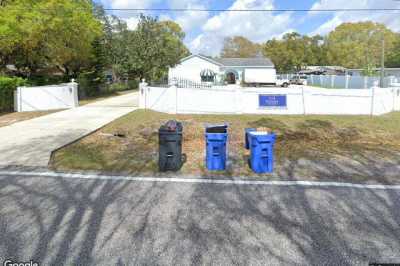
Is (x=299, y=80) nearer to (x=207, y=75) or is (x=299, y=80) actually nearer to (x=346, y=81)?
(x=346, y=81)

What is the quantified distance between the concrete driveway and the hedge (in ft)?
10.9

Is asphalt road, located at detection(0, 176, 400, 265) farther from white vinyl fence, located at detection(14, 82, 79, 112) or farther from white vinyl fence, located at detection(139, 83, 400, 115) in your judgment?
white vinyl fence, located at detection(14, 82, 79, 112)

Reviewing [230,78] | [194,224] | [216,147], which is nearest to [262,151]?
[216,147]

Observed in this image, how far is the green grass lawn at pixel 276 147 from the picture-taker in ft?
21.0

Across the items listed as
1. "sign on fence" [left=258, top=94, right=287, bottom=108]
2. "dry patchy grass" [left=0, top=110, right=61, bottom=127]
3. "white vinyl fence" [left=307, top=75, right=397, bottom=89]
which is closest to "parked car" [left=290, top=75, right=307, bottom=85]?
"white vinyl fence" [left=307, top=75, right=397, bottom=89]

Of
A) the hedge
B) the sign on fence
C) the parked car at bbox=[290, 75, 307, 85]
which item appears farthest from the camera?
the parked car at bbox=[290, 75, 307, 85]

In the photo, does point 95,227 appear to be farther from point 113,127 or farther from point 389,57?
point 389,57

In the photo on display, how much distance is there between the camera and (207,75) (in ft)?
144

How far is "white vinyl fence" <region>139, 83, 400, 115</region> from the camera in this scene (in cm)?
1420

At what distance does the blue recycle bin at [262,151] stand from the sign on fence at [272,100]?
353 inches

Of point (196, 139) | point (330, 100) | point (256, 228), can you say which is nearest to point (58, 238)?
point (256, 228)

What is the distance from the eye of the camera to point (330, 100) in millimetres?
14305

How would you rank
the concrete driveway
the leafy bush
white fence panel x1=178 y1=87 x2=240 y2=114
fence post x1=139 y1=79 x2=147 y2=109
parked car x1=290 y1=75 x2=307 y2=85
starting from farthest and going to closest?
parked car x1=290 y1=75 x2=307 y2=85
the leafy bush
fence post x1=139 y1=79 x2=147 y2=109
white fence panel x1=178 y1=87 x2=240 y2=114
the concrete driveway

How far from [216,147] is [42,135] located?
249 inches
